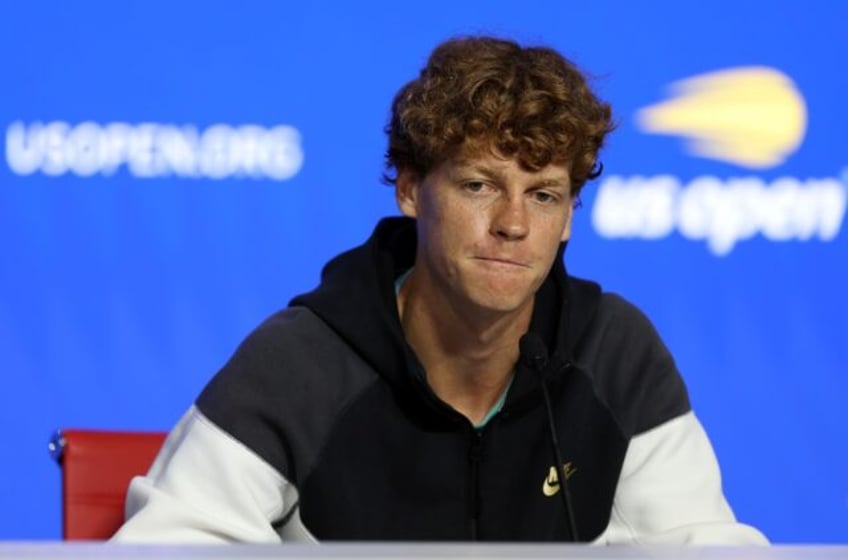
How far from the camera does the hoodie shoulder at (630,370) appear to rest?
192cm

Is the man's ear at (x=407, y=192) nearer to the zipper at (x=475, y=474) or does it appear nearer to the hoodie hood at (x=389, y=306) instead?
the hoodie hood at (x=389, y=306)

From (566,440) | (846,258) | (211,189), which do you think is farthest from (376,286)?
(846,258)

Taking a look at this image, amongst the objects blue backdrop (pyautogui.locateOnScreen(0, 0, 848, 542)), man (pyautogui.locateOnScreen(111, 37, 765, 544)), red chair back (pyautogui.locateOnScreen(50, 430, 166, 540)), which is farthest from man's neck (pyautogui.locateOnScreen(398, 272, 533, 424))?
blue backdrop (pyautogui.locateOnScreen(0, 0, 848, 542))

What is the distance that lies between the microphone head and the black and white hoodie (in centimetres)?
6

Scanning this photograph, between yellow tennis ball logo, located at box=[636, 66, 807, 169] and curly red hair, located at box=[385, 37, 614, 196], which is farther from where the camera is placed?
yellow tennis ball logo, located at box=[636, 66, 807, 169]

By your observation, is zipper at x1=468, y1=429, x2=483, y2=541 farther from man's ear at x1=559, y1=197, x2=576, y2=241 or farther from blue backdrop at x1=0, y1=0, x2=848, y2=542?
blue backdrop at x1=0, y1=0, x2=848, y2=542

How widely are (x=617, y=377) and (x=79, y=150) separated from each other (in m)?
1.23

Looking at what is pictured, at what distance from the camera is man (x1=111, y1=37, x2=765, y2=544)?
1787 millimetres

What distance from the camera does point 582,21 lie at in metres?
2.91

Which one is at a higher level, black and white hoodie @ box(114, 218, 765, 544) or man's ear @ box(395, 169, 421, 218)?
man's ear @ box(395, 169, 421, 218)

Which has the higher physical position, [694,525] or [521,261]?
[521,261]

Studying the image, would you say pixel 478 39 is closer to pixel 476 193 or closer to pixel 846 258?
pixel 476 193

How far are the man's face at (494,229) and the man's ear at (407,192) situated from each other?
0.08m

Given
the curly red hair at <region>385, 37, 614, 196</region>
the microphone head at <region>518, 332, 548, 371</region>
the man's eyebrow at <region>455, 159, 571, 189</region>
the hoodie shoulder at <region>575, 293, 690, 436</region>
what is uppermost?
the curly red hair at <region>385, 37, 614, 196</region>
